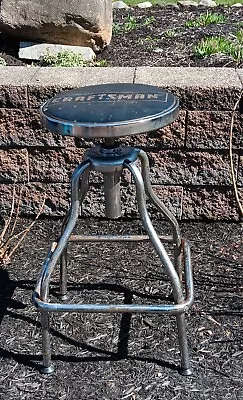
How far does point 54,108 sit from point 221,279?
136 cm

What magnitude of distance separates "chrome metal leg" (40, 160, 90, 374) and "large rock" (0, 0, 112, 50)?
9.62ft

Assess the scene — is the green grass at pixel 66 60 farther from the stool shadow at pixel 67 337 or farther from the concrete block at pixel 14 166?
the stool shadow at pixel 67 337

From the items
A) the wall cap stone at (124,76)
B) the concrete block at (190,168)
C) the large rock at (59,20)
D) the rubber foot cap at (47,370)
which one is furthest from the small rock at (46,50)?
the rubber foot cap at (47,370)

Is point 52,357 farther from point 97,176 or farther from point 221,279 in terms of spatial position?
point 97,176

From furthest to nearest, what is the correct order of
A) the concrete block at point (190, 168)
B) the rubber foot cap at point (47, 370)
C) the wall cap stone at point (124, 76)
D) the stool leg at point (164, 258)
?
the concrete block at point (190, 168)
the wall cap stone at point (124, 76)
the rubber foot cap at point (47, 370)
the stool leg at point (164, 258)

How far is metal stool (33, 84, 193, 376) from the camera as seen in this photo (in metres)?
2.57

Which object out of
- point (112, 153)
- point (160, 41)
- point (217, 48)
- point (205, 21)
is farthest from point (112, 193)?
point (205, 21)

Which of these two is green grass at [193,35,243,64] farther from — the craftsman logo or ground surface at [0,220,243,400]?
the craftsman logo

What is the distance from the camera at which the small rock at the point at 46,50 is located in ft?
17.9

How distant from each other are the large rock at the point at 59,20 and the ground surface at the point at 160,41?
0.19m

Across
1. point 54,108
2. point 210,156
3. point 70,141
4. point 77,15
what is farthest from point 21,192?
point 77,15

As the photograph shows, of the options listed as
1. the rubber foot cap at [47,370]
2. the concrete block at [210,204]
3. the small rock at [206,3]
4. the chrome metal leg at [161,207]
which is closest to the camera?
the chrome metal leg at [161,207]

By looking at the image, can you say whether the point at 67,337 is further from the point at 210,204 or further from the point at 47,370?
the point at 210,204

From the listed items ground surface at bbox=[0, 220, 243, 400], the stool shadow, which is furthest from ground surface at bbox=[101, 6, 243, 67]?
the stool shadow
